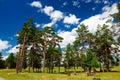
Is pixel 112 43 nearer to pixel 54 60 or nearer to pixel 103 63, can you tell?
pixel 103 63

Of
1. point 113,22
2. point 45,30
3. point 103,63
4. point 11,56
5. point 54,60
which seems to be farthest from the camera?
point 11,56

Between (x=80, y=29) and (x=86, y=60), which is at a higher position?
(x=80, y=29)

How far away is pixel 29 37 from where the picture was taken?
67.2m

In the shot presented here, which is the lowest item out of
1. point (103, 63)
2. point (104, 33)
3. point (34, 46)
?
point (103, 63)

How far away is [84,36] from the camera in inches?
3273

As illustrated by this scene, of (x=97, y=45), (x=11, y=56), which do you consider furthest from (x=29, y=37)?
(x=11, y=56)

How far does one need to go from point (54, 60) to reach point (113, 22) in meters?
60.5

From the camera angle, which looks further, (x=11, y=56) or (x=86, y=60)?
(x=11, y=56)

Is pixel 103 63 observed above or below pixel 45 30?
below

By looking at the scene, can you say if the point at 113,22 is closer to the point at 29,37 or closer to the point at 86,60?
the point at 86,60

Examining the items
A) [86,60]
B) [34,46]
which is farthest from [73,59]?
[86,60]

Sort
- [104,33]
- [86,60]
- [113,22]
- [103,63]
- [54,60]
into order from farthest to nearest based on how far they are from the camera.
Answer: [54,60], [103,63], [104,33], [86,60], [113,22]

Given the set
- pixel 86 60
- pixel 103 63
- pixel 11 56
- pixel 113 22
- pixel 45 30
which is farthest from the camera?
pixel 11 56

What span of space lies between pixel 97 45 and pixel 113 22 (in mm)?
35929
